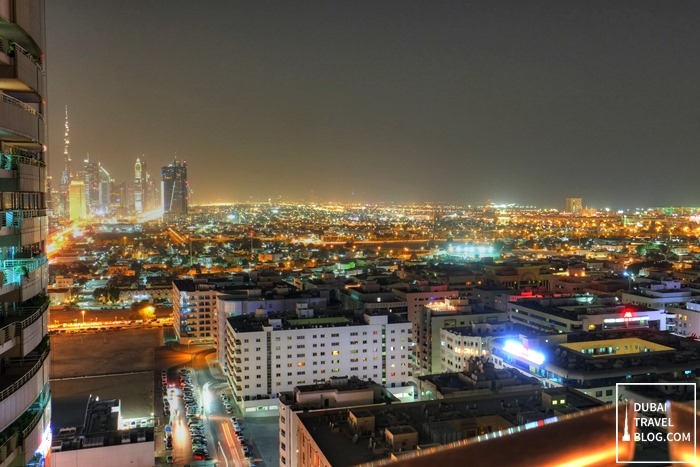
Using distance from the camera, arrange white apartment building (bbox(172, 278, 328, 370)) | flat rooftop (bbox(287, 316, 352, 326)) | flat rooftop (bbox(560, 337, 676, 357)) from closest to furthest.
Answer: flat rooftop (bbox(560, 337, 676, 357))
flat rooftop (bbox(287, 316, 352, 326))
white apartment building (bbox(172, 278, 328, 370))

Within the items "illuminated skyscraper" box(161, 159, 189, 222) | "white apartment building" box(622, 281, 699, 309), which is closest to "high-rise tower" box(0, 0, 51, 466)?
"white apartment building" box(622, 281, 699, 309)

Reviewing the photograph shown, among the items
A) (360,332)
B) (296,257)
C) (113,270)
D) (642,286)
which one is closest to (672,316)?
(642,286)

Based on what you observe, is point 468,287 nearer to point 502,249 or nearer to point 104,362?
point 104,362

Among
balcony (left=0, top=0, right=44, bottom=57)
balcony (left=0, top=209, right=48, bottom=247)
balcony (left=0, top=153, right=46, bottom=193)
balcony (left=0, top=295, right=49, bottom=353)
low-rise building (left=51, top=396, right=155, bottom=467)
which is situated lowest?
low-rise building (left=51, top=396, right=155, bottom=467)

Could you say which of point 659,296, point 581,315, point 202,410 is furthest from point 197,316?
point 659,296

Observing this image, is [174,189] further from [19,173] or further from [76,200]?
[19,173]

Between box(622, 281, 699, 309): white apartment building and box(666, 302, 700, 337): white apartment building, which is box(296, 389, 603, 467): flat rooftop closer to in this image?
box(666, 302, 700, 337): white apartment building
